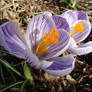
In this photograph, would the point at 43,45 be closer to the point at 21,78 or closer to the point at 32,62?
the point at 32,62

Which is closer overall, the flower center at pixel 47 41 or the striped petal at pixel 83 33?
the flower center at pixel 47 41

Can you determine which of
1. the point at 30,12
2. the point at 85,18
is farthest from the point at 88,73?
the point at 30,12

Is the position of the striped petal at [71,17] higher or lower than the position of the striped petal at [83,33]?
higher

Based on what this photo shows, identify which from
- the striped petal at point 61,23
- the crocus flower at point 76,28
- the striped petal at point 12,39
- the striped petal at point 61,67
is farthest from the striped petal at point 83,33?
the striped petal at point 12,39

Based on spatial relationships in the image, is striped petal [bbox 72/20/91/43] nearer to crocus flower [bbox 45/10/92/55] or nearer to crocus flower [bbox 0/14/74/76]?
crocus flower [bbox 45/10/92/55]

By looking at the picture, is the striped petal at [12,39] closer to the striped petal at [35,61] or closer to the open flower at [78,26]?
the striped petal at [35,61]

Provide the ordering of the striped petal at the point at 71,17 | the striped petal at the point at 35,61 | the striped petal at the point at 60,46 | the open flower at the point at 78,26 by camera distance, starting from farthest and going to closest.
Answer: the striped petal at the point at 71,17, the open flower at the point at 78,26, the striped petal at the point at 60,46, the striped petal at the point at 35,61
